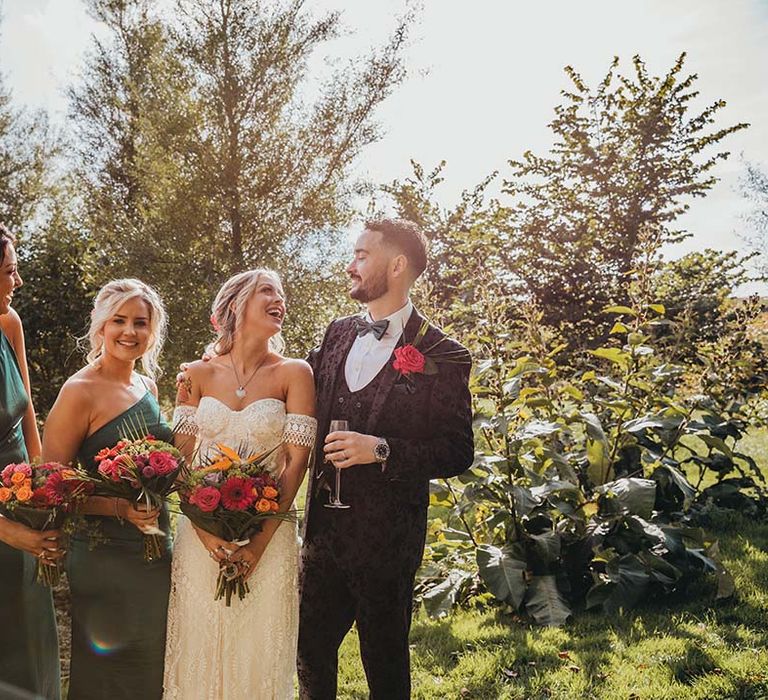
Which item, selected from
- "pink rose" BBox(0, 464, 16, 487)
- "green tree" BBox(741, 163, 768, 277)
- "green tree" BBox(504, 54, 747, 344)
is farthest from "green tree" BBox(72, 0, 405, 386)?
"green tree" BBox(741, 163, 768, 277)

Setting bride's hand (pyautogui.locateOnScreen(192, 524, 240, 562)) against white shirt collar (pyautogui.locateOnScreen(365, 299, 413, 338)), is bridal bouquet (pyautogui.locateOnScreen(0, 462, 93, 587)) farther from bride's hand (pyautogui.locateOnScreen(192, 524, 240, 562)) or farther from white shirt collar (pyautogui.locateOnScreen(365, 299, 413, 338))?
white shirt collar (pyautogui.locateOnScreen(365, 299, 413, 338))

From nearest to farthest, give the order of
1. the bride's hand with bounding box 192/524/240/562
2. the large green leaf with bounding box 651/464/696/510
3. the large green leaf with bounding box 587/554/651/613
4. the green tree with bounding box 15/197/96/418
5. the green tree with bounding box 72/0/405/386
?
the bride's hand with bounding box 192/524/240/562 < the large green leaf with bounding box 587/554/651/613 < the large green leaf with bounding box 651/464/696/510 < the green tree with bounding box 15/197/96/418 < the green tree with bounding box 72/0/405/386

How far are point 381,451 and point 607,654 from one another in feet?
6.84

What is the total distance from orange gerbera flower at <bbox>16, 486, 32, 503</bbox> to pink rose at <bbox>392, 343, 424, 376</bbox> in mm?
1351

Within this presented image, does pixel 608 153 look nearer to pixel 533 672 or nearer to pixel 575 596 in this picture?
pixel 575 596

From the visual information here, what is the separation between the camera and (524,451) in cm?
470

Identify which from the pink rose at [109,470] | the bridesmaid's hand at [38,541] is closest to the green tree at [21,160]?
the bridesmaid's hand at [38,541]

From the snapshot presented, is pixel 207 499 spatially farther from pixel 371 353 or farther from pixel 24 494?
pixel 371 353

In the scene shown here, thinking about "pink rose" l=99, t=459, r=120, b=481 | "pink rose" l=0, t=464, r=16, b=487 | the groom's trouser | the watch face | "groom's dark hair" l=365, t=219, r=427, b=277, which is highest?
"groom's dark hair" l=365, t=219, r=427, b=277

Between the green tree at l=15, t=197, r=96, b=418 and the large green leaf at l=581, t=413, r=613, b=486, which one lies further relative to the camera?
the green tree at l=15, t=197, r=96, b=418

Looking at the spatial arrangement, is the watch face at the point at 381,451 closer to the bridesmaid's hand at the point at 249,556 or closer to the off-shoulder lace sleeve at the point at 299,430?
the off-shoulder lace sleeve at the point at 299,430

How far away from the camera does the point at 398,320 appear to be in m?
2.92

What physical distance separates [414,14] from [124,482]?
32.8ft

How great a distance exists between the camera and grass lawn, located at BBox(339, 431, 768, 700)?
339 centimetres
